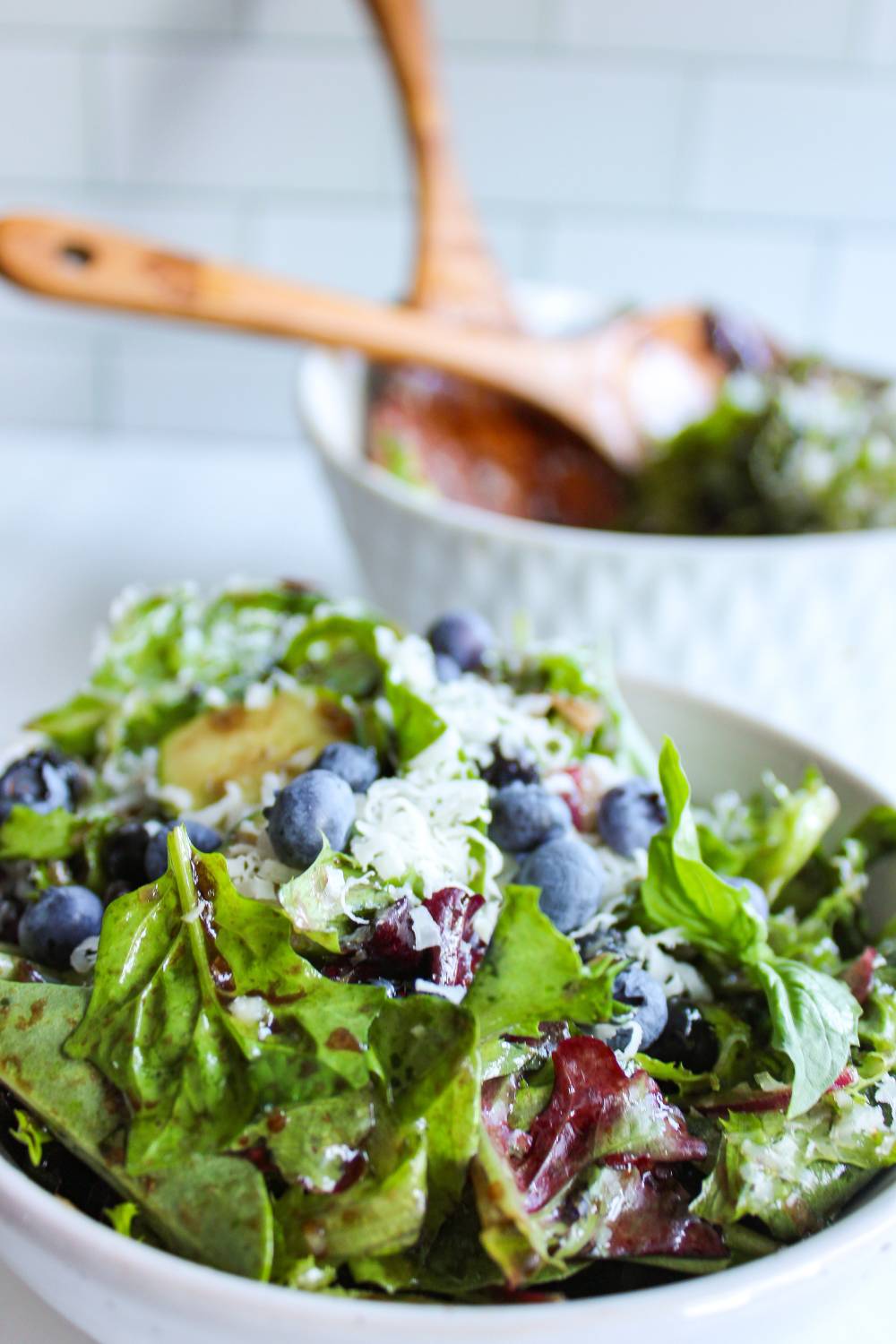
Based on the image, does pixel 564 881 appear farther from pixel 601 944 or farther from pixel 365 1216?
pixel 365 1216

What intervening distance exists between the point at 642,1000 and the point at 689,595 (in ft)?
1.88

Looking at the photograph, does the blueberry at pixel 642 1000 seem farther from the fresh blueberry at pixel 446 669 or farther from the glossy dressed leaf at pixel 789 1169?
the fresh blueberry at pixel 446 669

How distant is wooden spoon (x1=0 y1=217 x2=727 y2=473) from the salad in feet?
2.03

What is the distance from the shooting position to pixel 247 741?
0.77 meters

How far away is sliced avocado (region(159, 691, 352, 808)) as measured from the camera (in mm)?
748

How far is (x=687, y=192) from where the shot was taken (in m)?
2.02

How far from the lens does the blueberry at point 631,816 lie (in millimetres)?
713

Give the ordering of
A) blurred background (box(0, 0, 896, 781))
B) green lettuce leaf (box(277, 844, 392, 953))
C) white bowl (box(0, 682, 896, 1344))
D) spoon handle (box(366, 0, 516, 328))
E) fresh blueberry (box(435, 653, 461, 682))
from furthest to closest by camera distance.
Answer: blurred background (box(0, 0, 896, 781)) → spoon handle (box(366, 0, 516, 328)) → fresh blueberry (box(435, 653, 461, 682)) → green lettuce leaf (box(277, 844, 392, 953)) → white bowl (box(0, 682, 896, 1344))

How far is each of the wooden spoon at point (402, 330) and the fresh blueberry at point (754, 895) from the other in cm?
81

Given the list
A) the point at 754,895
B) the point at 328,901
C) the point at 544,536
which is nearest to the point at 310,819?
the point at 328,901

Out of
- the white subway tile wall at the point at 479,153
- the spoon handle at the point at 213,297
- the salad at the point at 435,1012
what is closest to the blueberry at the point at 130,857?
the salad at the point at 435,1012

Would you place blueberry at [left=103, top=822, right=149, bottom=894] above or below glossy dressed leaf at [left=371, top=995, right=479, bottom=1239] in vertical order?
below

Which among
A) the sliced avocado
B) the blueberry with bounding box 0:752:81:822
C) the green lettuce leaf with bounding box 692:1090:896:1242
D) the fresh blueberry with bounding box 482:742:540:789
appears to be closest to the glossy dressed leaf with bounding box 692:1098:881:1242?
the green lettuce leaf with bounding box 692:1090:896:1242

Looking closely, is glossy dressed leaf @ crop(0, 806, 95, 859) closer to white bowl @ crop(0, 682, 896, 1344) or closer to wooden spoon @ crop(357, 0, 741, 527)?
white bowl @ crop(0, 682, 896, 1344)
